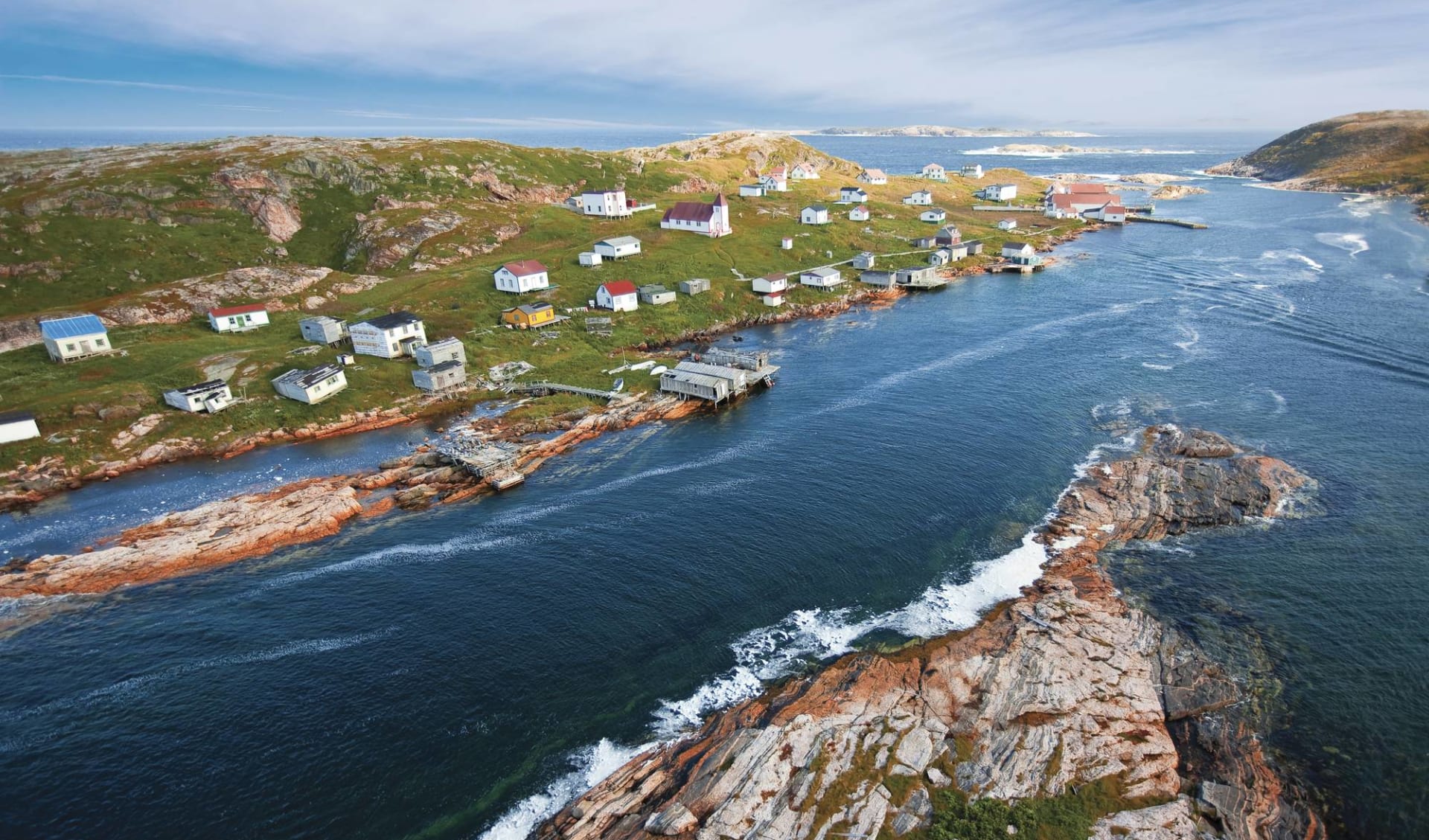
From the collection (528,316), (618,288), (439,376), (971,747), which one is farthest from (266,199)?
(971,747)

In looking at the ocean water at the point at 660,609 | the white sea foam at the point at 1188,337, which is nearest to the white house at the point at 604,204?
the ocean water at the point at 660,609

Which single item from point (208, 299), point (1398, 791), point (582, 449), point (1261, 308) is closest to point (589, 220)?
point (208, 299)

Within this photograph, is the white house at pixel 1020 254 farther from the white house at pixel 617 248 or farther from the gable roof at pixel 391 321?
the gable roof at pixel 391 321

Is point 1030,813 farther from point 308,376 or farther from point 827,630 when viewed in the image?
point 308,376

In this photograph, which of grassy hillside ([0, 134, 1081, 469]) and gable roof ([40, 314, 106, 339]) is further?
gable roof ([40, 314, 106, 339])

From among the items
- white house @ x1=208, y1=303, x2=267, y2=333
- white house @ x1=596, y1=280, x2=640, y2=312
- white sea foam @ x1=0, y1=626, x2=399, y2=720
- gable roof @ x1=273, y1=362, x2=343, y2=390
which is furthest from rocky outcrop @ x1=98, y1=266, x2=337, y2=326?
white sea foam @ x1=0, y1=626, x2=399, y2=720

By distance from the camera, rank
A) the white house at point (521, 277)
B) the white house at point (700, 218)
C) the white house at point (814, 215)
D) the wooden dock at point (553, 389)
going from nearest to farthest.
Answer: the wooden dock at point (553, 389), the white house at point (521, 277), the white house at point (700, 218), the white house at point (814, 215)

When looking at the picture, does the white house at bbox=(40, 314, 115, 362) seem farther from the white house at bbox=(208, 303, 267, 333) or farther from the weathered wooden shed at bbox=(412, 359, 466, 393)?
the weathered wooden shed at bbox=(412, 359, 466, 393)
